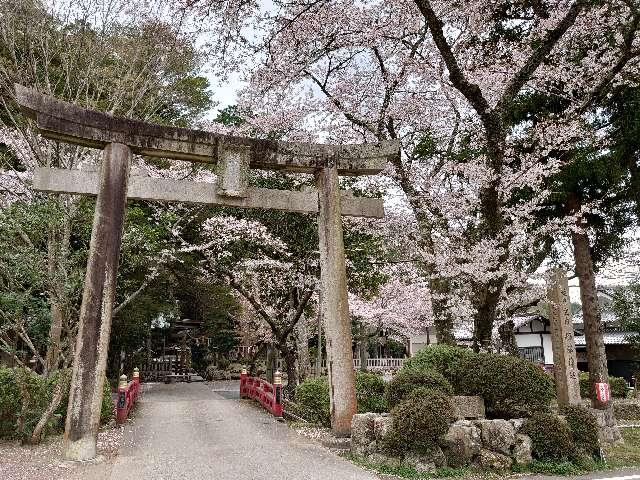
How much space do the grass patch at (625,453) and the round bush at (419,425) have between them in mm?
2967

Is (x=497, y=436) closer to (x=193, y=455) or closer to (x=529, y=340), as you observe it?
(x=193, y=455)

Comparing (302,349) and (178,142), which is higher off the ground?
(178,142)

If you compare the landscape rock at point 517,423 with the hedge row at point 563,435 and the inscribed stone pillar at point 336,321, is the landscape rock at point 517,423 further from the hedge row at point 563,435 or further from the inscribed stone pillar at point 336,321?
the inscribed stone pillar at point 336,321

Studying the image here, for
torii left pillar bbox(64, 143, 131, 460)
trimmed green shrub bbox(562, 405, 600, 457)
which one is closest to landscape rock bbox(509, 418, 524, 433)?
trimmed green shrub bbox(562, 405, 600, 457)

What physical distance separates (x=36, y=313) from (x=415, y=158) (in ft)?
30.3

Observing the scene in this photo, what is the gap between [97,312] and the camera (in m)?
6.29

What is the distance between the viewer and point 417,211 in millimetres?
10953

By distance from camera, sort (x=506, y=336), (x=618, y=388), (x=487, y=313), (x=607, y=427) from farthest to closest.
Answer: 1. (x=618, y=388)
2. (x=506, y=336)
3. (x=607, y=427)
4. (x=487, y=313)

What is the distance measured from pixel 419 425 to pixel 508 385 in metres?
2.02

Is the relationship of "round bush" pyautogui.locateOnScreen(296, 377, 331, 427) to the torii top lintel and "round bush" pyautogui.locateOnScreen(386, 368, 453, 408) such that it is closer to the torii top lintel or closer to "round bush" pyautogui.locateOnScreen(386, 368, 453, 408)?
"round bush" pyautogui.locateOnScreen(386, 368, 453, 408)

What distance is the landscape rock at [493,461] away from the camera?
677 cm

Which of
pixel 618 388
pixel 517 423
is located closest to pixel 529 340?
pixel 618 388

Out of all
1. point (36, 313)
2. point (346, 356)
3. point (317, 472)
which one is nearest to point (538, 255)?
point (346, 356)

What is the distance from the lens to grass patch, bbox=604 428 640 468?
7656 millimetres
